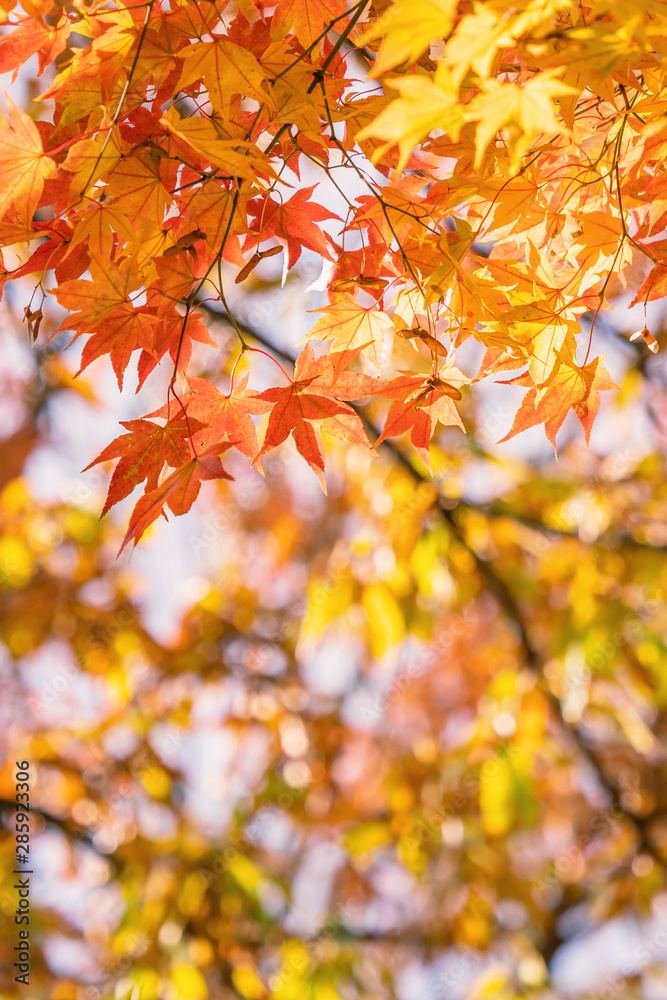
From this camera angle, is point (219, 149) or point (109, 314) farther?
point (109, 314)

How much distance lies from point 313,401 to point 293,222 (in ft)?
0.66

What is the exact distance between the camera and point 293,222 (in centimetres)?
70

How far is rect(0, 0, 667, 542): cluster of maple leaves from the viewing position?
1.81 feet

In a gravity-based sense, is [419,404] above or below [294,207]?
below

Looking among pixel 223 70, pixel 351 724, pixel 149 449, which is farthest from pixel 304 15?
pixel 351 724

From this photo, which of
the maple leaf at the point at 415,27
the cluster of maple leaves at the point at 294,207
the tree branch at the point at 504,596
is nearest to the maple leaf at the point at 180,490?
the cluster of maple leaves at the point at 294,207

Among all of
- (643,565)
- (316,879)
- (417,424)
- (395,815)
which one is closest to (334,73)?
(417,424)

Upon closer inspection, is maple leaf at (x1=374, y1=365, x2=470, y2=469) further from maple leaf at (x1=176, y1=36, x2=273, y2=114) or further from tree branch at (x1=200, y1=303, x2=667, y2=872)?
tree branch at (x1=200, y1=303, x2=667, y2=872)

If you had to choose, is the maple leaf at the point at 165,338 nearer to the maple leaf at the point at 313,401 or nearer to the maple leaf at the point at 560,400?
the maple leaf at the point at 313,401

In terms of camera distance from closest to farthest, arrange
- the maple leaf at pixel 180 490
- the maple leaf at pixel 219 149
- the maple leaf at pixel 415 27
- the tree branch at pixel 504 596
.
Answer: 1. the maple leaf at pixel 415 27
2. the maple leaf at pixel 219 149
3. the maple leaf at pixel 180 490
4. the tree branch at pixel 504 596

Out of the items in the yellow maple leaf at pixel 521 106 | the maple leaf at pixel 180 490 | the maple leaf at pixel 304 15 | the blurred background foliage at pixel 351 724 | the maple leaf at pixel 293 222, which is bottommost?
the blurred background foliage at pixel 351 724

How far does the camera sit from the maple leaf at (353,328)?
687 mm

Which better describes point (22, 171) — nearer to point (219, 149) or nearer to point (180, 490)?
point (219, 149)

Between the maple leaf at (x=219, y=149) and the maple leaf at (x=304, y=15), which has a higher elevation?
the maple leaf at (x=304, y=15)
